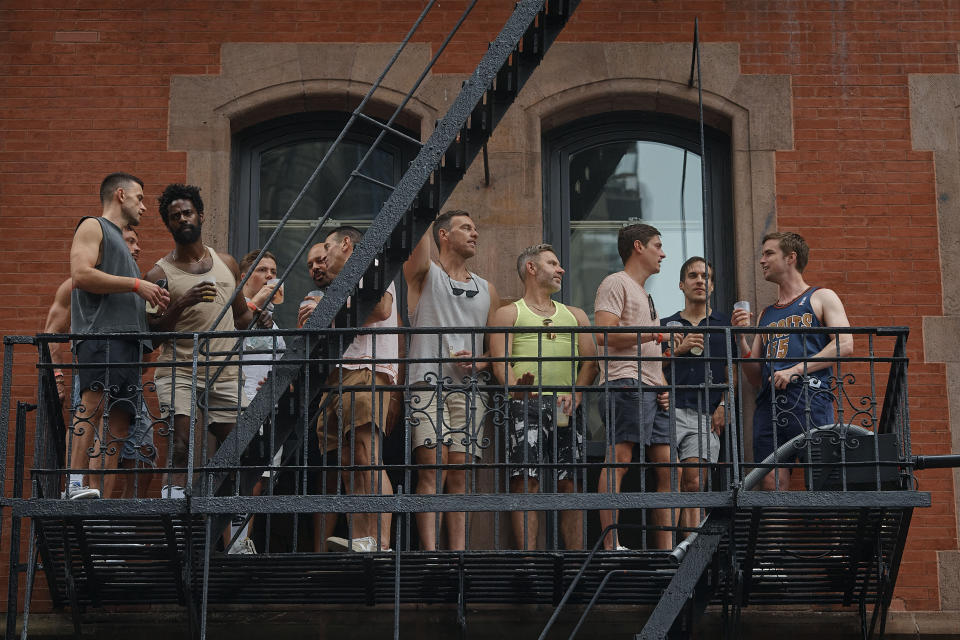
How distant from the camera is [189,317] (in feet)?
35.3

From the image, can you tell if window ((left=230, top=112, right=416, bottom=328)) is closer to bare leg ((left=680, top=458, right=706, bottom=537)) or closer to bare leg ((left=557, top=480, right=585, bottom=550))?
bare leg ((left=557, top=480, right=585, bottom=550))

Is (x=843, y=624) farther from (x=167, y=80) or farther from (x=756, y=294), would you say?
(x=167, y=80)

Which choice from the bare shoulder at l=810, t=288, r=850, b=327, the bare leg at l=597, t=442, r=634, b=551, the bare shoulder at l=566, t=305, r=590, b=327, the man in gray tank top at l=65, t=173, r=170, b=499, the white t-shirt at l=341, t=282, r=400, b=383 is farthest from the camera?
the bare shoulder at l=566, t=305, r=590, b=327

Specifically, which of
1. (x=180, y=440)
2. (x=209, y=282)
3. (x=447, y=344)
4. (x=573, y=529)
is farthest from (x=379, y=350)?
(x=573, y=529)

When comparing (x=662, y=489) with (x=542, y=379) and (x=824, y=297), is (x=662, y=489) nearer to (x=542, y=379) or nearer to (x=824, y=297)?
(x=542, y=379)

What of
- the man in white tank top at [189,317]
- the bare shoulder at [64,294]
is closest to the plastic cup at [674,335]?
the man in white tank top at [189,317]

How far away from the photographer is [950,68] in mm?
12484

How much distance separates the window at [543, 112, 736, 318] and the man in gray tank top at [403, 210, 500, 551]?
1.39 meters

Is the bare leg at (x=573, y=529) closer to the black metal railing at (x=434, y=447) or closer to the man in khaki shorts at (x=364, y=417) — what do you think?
the black metal railing at (x=434, y=447)

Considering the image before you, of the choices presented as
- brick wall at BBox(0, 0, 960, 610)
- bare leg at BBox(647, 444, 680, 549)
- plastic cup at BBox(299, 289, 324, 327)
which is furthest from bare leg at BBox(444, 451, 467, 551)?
brick wall at BBox(0, 0, 960, 610)

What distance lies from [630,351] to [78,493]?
367 centimetres

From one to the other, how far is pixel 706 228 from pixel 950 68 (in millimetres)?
2360

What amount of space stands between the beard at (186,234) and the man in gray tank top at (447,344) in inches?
54.9

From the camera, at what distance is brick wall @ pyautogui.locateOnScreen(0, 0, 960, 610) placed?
1197cm
